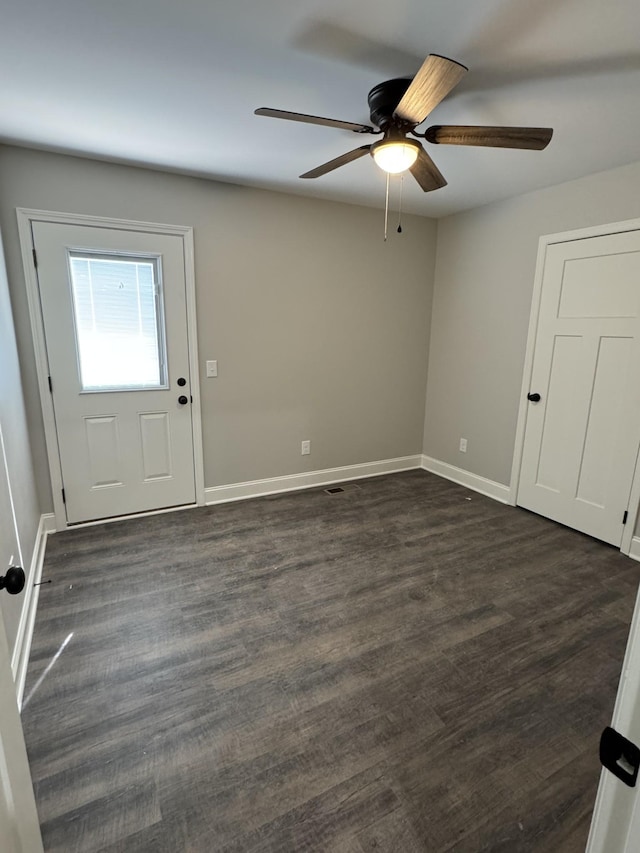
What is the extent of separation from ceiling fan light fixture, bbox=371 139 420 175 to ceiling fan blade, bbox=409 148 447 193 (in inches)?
2.2

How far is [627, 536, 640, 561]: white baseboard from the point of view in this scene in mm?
2740

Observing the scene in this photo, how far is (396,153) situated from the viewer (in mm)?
1840

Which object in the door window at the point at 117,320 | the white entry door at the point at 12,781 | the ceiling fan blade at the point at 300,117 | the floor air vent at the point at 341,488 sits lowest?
the floor air vent at the point at 341,488

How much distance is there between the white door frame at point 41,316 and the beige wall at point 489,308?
239 cm

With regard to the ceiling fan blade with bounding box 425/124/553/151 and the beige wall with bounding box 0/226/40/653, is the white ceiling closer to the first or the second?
the ceiling fan blade with bounding box 425/124/553/151

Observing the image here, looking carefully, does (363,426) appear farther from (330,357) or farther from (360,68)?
(360,68)

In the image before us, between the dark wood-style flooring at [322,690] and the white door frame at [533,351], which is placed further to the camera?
the white door frame at [533,351]

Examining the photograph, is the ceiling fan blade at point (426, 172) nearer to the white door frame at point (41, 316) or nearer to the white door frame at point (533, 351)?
the white door frame at point (533, 351)

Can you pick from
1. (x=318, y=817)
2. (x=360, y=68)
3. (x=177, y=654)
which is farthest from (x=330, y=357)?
Result: (x=318, y=817)

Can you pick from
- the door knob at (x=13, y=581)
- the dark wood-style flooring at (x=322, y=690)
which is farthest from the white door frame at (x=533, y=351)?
the door knob at (x=13, y=581)

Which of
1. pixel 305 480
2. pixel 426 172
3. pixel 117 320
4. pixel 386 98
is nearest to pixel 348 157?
pixel 386 98

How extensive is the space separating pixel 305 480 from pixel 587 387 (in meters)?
2.39

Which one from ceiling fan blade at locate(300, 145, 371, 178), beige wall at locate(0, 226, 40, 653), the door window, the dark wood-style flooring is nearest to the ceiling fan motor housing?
ceiling fan blade at locate(300, 145, 371, 178)

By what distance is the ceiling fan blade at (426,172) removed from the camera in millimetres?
1931
